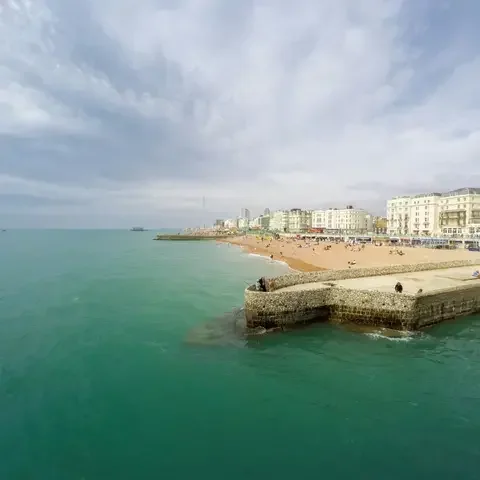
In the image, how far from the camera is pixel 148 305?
2562 cm

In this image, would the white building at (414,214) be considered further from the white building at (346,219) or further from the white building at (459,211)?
the white building at (346,219)

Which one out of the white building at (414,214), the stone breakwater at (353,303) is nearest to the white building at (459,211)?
the white building at (414,214)

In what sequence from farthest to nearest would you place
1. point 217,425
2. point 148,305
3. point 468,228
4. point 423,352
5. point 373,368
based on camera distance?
1. point 468,228
2. point 148,305
3. point 423,352
4. point 373,368
5. point 217,425

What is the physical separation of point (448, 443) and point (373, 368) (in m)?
4.48

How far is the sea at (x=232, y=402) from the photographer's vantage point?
8508mm

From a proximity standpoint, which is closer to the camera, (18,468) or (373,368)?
(18,468)

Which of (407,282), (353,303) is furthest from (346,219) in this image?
(353,303)

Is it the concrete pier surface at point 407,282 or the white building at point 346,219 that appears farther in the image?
the white building at point 346,219

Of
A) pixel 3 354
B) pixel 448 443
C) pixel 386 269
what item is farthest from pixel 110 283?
pixel 448 443

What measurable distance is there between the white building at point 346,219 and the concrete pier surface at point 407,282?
118843mm

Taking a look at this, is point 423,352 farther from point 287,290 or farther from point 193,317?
point 193,317

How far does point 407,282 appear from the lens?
22516mm

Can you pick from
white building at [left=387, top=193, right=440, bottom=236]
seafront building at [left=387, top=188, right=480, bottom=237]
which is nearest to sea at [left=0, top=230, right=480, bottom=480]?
seafront building at [left=387, top=188, right=480, bottom=237]

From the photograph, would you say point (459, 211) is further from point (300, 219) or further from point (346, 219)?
point (300, 219)
